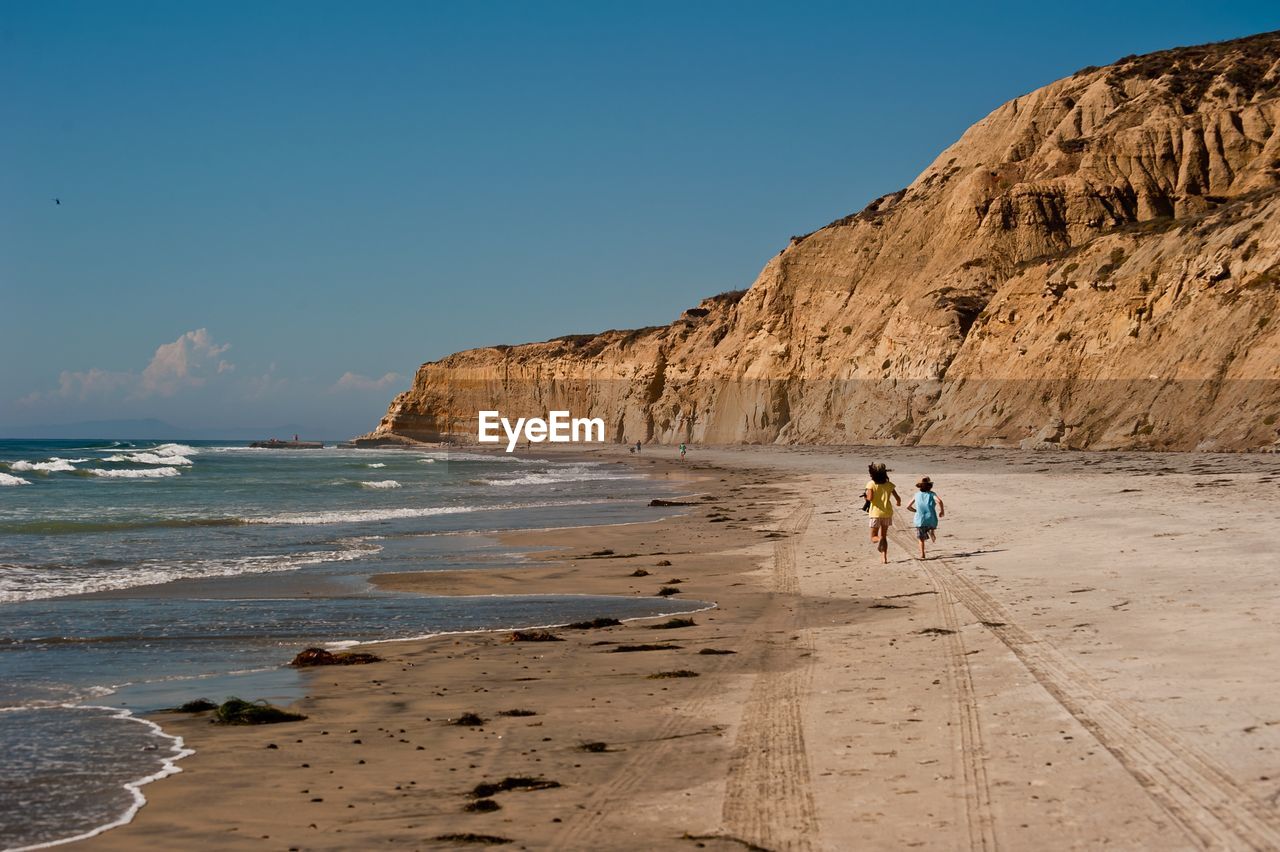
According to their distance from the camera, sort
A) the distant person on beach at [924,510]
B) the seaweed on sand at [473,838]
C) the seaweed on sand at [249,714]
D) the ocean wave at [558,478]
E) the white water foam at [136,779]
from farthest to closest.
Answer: the ocean wave at [558,478], the distant person on beach at [924,510], the seaweed on sand at [249,714], the white water foam at [136,779], the seaweed on sand at [473,838]

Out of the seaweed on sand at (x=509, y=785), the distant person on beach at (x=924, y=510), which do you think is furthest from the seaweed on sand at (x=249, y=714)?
the distant person on beach at (x=924, y=510)

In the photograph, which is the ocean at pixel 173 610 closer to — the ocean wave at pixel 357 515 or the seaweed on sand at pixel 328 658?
the ocean wave at pixel 357 515

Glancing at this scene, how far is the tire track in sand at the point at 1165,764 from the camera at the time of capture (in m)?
4.48

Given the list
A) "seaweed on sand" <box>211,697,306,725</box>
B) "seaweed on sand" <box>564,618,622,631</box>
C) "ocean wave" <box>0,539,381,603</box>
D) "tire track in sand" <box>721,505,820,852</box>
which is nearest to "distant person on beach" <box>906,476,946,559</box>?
"seaweed on sand" <box>564,618,622,631</box>

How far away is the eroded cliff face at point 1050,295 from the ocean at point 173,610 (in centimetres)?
2513

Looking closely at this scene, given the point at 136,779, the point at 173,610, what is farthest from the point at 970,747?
the point at 173,610

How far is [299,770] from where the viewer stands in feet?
20.4

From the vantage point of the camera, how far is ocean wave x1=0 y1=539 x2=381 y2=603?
1463cm

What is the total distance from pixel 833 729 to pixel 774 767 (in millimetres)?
828

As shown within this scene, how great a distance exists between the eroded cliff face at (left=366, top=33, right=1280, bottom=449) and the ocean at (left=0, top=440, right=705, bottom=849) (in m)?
25.1

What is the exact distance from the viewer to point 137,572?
16.7 meters

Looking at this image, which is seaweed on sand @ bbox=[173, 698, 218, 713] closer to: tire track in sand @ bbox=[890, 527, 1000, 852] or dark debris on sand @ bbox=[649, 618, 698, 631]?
dark debris on sand @ bbox=[649, 618, 698, 631]

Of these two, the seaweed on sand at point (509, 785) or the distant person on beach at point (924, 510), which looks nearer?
the seaweed on sand at point (509, 785)

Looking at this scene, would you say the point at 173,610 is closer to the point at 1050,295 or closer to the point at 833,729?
the point at 833,729
